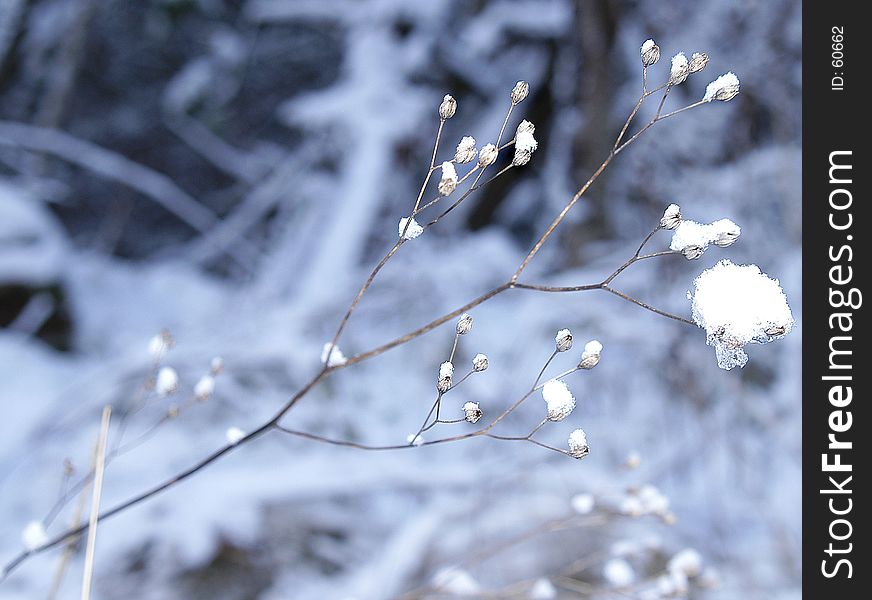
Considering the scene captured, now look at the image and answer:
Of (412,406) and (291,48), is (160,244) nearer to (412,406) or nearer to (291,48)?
(291,48)

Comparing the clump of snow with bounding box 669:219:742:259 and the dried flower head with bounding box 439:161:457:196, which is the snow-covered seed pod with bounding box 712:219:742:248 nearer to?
the clump of snow with bounding box 669:219:742:259

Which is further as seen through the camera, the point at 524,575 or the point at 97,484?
the point at 524,575

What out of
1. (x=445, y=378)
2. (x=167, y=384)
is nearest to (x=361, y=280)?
(x=167, y=384)

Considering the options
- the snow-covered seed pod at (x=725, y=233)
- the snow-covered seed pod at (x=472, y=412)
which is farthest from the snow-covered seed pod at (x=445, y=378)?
the snow-covered seed pod at (x=725, y=233)

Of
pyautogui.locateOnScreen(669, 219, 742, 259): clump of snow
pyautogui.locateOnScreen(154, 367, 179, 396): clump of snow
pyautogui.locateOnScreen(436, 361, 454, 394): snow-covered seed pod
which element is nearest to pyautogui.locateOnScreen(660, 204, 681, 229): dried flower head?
pyautogui.locateOnScreen(669, 219, 742, 259): clump of snow

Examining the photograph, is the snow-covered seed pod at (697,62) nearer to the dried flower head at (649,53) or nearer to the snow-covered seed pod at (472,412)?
the dried flower head at (649,53)

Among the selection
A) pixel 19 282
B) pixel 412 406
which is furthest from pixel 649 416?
pixel 19 282
